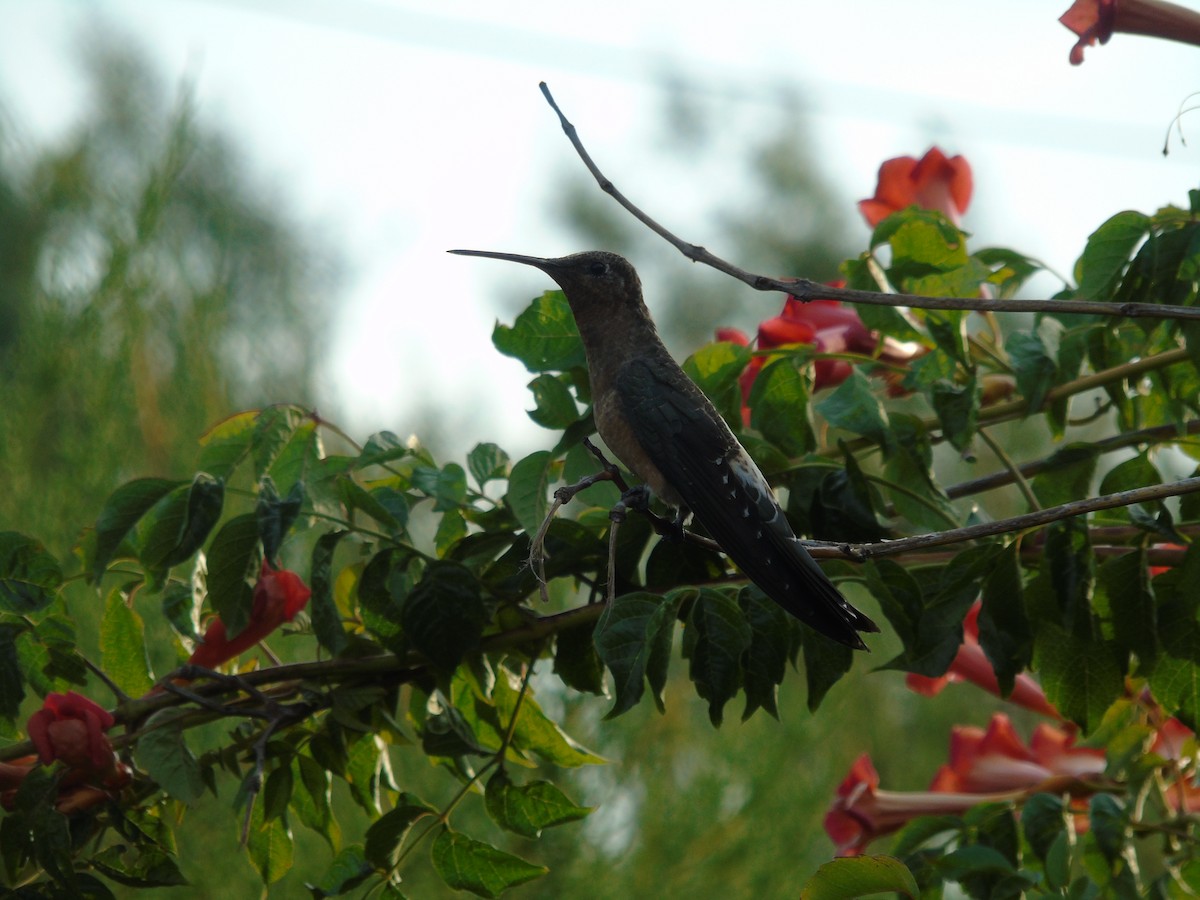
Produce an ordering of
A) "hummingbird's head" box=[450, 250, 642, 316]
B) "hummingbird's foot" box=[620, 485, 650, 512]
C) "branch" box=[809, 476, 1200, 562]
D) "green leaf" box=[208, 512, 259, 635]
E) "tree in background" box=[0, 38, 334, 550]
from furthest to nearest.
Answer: "tree in background" box=[0, 38, 334, 550], "hummingbird's head" box=[450, 250, 642, 316], "green leaf" box=[208, 512, 259, 635], "hummingbird's foot" box=[620, 485, 650, 512], "branch" box=[809, 476, 1200, 562]

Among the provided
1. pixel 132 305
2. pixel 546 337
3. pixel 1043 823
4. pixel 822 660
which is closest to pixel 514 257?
pixel 546 337

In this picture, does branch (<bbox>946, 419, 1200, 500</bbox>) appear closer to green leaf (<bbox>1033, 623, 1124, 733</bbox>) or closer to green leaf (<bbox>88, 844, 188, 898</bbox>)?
green leaf (<bbox>1033, 623, 1124, 733</bbox>)

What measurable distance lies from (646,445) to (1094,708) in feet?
1.69

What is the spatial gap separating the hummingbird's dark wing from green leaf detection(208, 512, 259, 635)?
0.41 meters

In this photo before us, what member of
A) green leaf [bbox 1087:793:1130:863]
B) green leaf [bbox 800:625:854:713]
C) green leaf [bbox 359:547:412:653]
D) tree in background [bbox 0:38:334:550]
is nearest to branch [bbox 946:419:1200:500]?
green leaf [bbox 800:625:854:713]

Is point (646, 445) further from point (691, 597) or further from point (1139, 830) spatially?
point (1139, 830)

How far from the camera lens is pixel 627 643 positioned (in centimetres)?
104

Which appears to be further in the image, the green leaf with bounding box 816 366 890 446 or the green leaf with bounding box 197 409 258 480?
the green leaf with bounding box 197 409 258 480

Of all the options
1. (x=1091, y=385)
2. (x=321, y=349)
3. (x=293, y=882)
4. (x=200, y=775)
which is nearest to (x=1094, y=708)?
(x=1091, y=385)

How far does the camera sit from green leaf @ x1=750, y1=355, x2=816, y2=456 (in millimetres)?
1302

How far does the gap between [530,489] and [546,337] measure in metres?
0.23

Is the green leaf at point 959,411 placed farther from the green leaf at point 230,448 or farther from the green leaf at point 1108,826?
the green leaf at point 230,448

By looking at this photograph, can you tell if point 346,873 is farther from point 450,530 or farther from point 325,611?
point 450,530

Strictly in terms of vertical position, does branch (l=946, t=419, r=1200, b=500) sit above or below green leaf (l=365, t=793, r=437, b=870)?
above
